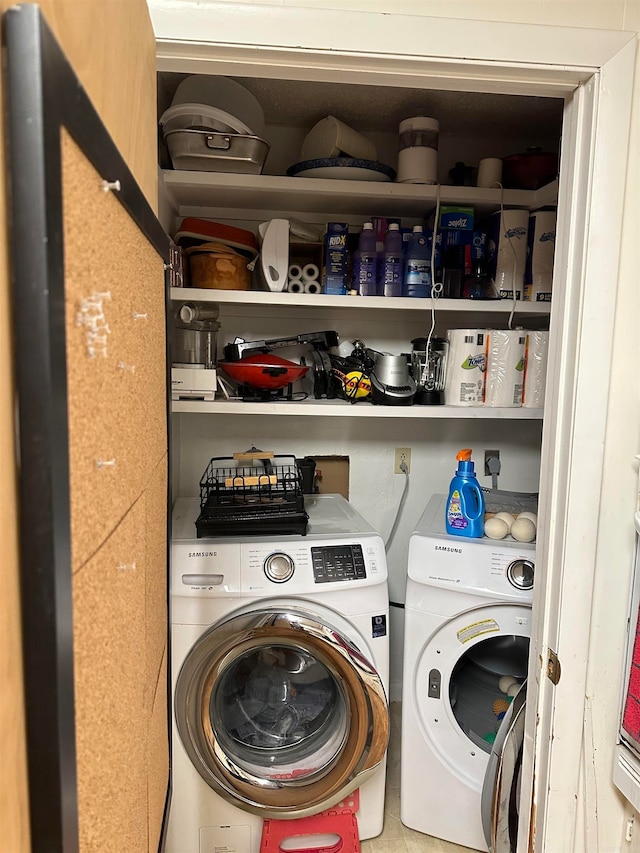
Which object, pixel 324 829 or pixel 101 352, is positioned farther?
pixel 324 829

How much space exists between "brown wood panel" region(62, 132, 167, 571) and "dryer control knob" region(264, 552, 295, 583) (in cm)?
94

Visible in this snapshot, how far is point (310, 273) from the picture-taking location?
2.07 meters

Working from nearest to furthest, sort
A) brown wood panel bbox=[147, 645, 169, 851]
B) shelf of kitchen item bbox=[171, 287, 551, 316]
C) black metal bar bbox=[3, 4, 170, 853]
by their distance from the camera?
1. black metal bar bbox=[3, 4, 170, 853]
2. brown wood panel bbox=[147, 645, 169, 851]
3. shelf of kitchen item bbox=[171, 287, 551, 316]

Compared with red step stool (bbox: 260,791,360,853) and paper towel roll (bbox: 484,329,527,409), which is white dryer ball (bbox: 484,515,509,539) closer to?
paper towel roll (bbox: 484,329,527,409)

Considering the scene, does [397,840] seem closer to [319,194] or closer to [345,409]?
[345,409]

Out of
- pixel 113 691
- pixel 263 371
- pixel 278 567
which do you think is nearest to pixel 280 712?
pixel 278 567

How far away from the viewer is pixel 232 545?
1695 millimetres

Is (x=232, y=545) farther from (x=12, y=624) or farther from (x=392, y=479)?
(x=12, y=624)

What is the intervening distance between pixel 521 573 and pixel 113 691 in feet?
4.53

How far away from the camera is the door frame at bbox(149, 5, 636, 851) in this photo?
100 cm

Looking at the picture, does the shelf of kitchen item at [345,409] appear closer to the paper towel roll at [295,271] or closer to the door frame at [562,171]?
the paper towel roll at [295,271]

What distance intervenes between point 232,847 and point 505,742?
0.87 meters

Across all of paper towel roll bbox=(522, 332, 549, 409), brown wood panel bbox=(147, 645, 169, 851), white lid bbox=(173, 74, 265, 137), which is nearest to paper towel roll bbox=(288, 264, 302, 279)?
white lid bbox=(173, 74, 265, 137)

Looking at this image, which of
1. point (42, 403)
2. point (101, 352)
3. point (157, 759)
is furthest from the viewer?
point (157, 759)
